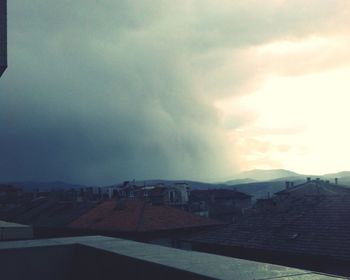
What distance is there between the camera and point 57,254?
323cm

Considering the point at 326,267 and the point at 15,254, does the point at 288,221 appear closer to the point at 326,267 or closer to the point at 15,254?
the point at 326,267

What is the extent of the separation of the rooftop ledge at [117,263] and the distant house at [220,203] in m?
56.6

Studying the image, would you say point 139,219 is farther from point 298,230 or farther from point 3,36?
point 3,36

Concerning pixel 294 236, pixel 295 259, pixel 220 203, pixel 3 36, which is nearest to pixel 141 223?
pixel 294 236

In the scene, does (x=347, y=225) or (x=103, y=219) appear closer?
(x=347, y=225)

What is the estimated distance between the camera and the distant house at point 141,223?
3108 cm

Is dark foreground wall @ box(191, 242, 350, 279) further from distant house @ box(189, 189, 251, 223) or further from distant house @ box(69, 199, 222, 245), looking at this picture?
distant house @ box(189, 189, 251, 223)

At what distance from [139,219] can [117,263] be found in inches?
1193

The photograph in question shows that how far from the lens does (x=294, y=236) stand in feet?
68.6

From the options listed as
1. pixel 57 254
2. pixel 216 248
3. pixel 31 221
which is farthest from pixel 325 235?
pixel 31 221

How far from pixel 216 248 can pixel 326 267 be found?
701 centimetres

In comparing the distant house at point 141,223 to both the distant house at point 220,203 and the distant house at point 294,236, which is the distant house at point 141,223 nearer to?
the distant house at point 294,236

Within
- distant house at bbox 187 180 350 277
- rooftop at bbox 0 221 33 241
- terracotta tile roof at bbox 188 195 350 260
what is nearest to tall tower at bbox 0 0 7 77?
rooftop at bbox 0 221 33 241

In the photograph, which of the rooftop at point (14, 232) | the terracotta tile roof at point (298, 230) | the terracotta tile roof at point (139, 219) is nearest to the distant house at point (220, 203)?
the terracotta tile roof at point (139, 219)
